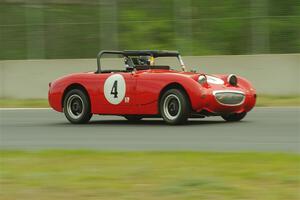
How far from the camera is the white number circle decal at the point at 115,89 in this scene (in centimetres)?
1337

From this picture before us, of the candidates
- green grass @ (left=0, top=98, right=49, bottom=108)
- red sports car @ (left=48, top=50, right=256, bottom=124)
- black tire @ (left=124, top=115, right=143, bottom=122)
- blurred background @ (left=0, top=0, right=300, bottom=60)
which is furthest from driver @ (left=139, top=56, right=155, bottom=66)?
blurred background @ (left=0, top=0, right=300, bottom=60)

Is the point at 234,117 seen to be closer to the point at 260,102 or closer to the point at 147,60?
the point at 147,60

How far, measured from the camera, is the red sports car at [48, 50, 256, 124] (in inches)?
499

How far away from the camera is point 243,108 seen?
1326cm

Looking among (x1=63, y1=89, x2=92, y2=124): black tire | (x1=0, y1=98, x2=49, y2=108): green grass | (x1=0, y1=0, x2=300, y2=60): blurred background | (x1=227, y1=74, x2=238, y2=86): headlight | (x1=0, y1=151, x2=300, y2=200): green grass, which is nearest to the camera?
(x1=0, y1=151, x2=300, y2=200): green grass

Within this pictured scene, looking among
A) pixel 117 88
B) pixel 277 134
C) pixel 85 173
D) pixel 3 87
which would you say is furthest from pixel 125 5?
pixel 85 173

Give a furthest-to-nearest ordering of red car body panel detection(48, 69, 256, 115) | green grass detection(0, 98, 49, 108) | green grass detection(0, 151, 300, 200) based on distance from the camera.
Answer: green grass detection(0, 98, 49, 108) → red car body panel detection(48, 69, 256, 115) → green grass detection(0, 151, 300, 200)

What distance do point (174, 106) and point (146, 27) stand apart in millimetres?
9944

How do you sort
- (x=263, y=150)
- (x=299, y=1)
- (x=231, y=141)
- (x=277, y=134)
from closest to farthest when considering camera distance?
(x=263, y=150) → (x=231, y=141) → (x=277, y=134) → (x=299, y=1)

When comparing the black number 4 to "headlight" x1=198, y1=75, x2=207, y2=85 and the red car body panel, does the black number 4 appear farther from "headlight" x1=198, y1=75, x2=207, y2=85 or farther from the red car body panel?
"headlight" x1=198, y1=75, x2=207, y2=85

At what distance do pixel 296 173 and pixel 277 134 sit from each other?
4120mm

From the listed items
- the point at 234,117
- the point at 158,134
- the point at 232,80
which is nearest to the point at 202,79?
the point at 232,80

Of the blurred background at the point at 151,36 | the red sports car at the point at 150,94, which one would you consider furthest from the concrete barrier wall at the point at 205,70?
the red sports car at the point at 150,94

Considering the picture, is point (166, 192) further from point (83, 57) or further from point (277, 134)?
point (83, 57)
